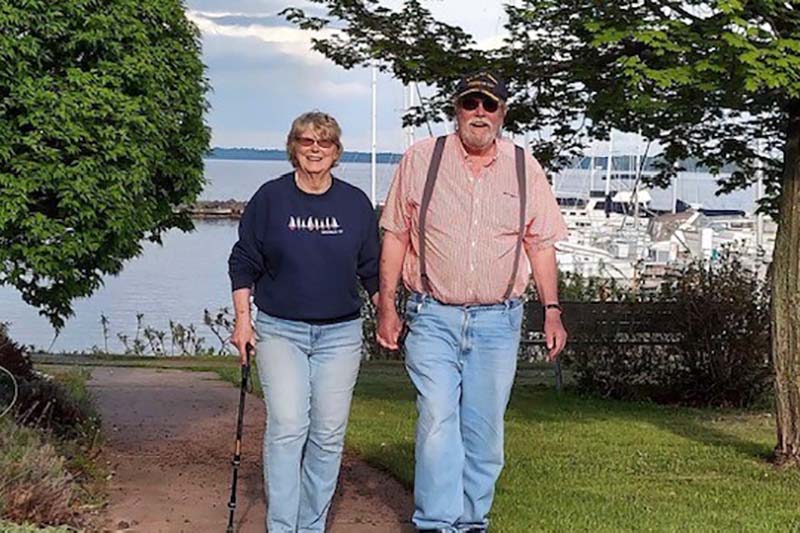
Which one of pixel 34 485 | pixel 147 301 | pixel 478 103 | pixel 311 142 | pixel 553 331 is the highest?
pixel 478 103

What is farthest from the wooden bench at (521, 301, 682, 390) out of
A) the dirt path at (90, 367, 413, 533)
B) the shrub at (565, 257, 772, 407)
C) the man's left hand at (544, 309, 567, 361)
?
the man's left hand at (544, 309, 567, 361)

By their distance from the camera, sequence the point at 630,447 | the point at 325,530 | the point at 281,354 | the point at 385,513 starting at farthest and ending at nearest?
the point at 630,447, the point at 385,513, the point at 325,530, the point at 281,354

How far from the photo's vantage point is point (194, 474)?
818 centimetres

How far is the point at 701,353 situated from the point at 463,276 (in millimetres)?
7745

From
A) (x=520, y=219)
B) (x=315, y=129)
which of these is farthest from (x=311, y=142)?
(x=520, y=219)

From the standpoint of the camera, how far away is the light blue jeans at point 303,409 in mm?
6004

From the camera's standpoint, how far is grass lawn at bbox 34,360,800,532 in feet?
23.0

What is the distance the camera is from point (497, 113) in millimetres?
6043

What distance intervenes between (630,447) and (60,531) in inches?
203

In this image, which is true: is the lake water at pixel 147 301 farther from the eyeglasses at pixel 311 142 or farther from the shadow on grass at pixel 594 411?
the eyeglasses at pixel 311 142

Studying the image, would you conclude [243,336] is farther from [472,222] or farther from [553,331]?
[553,331]

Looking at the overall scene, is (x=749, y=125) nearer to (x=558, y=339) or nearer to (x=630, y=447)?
(x=630, y=447)

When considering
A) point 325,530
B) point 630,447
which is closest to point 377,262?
point 325,530

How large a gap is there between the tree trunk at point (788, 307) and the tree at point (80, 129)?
4.08 metres
